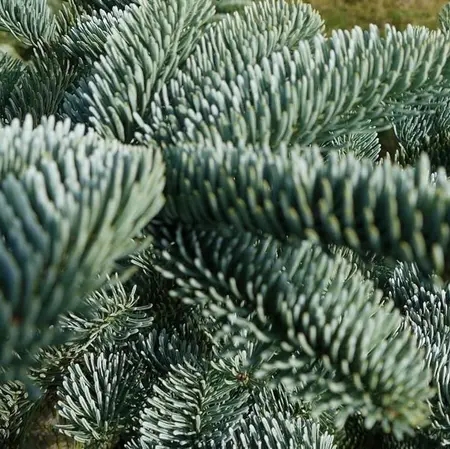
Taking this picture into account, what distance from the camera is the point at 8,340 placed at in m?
0.15

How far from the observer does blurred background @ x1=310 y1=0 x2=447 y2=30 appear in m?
0.89

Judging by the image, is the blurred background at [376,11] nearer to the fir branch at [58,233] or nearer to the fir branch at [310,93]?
the fir branch at [310,93]

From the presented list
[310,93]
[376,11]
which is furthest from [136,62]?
[376,11]

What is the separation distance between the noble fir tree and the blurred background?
55cm

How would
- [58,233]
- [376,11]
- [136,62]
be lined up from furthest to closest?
[376,11], [136,62], [58,233]

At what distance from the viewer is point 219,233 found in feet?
0.70

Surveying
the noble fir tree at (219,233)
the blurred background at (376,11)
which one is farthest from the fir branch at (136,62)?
the blurred background at (376,11)

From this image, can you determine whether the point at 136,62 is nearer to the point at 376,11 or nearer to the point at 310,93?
the point at 310,93

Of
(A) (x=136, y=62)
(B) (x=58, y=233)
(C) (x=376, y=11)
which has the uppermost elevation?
(C) (x=376, y=11)

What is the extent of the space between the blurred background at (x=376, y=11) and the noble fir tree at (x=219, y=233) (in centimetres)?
55

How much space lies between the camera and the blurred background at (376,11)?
0.89 meters

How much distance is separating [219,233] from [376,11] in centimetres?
82

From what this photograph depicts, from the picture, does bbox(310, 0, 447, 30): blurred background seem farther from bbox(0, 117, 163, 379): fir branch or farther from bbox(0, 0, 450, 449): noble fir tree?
bbox(0, 117, 163, 379): fir branch

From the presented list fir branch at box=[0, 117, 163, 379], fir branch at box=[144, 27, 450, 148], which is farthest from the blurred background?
fir branch at box=[0, 117, 163, 379]
